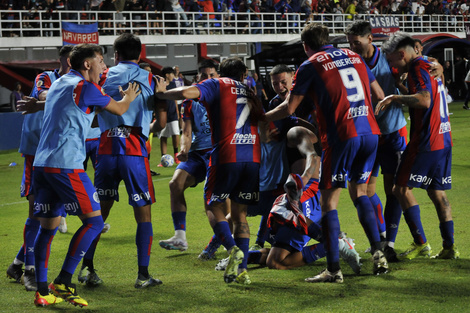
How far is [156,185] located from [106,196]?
6.77 metres

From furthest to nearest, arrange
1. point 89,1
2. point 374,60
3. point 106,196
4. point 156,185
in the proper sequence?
point 89,1 < point 156,185 < point 374,60 < point 106,196

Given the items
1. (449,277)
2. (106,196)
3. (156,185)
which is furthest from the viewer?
(156,185)

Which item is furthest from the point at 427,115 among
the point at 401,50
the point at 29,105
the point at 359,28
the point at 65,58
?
the point at 29,105

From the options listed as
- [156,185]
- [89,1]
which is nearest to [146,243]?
[156,185]

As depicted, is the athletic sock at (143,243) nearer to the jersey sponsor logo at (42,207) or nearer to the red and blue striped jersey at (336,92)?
the jersey sponsor logo at (42,207)

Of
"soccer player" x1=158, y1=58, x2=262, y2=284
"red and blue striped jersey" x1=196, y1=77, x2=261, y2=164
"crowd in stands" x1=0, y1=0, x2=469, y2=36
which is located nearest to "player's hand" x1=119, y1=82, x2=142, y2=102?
"soccer player" x1=158, y1=58, x2=262, y2=284

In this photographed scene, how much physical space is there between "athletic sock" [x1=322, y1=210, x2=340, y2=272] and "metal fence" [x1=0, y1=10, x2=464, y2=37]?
21.6 metres

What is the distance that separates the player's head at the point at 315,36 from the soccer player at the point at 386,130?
0.85 metres

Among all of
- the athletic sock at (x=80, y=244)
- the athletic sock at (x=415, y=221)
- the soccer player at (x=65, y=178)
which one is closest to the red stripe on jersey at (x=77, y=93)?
the soccer player at (x=65, y=178)

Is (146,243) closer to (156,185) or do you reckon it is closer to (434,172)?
(434,172)

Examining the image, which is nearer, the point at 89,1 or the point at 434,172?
the point at 434,172

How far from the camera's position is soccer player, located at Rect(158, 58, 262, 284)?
5742mm

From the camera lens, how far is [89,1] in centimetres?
2769

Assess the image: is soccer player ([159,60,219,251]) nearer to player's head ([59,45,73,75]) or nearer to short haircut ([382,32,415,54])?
player's head ([59,45,73,75])
